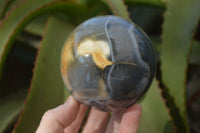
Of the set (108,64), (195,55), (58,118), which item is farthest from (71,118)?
(195,55)

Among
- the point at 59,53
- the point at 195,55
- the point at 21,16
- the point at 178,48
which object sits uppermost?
the point at 21,16

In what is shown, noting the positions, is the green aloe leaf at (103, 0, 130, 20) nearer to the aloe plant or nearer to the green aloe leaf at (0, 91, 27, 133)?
the aloe plant

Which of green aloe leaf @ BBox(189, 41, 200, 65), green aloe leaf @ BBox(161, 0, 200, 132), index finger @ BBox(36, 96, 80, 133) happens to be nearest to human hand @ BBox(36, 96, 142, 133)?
index finger @ BBox(36, 96, 80, 133)

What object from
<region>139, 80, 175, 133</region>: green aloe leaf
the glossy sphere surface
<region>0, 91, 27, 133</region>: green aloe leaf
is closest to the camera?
the glossy sphere surface

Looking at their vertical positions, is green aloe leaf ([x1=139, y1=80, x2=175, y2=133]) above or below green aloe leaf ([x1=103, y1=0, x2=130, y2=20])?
below

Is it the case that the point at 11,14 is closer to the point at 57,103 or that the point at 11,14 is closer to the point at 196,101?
the point at 57,103

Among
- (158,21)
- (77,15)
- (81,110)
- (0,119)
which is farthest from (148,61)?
(158,21)

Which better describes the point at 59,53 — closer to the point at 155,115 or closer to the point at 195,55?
the point at 155,115
